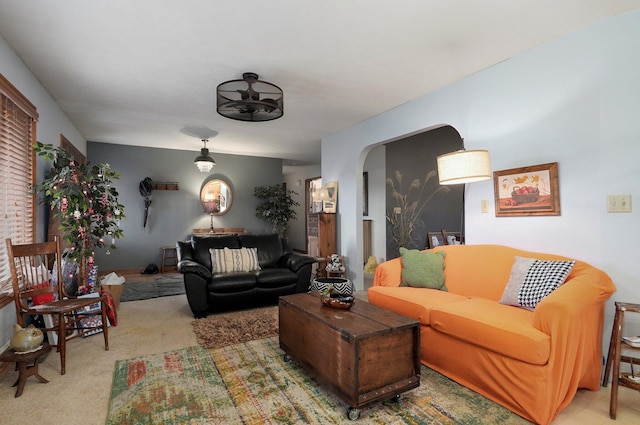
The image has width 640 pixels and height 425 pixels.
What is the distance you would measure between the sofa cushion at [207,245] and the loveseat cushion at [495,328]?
9.66 ft

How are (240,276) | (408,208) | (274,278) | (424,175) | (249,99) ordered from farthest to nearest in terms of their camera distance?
1. (424,175)
2. (408,208)
3. (274,278)
4. (240,276)
5. (249,99)

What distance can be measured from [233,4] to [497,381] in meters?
2.92

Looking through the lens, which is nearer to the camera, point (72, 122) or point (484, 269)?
point (484, 269)

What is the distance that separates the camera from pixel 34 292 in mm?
2602

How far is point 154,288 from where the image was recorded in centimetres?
528

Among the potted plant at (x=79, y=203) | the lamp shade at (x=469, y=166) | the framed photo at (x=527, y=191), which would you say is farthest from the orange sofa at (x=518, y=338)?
the potted plant at (x=79, y=203)

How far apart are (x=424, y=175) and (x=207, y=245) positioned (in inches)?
170

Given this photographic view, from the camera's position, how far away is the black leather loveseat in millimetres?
3748

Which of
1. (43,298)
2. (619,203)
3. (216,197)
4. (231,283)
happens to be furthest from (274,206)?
(619,203)

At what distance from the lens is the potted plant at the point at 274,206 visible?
25.0 ft

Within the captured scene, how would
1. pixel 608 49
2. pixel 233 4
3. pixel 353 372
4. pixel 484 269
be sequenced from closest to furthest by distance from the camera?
pixel 353 372
pixel 233 4
pixel 608 49
pixel 484 269

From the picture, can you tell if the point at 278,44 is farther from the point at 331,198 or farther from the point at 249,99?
the point at 331,198

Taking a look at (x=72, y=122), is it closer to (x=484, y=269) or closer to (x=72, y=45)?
(x=72, y=45)

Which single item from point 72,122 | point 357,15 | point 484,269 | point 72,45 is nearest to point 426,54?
point 357,15
